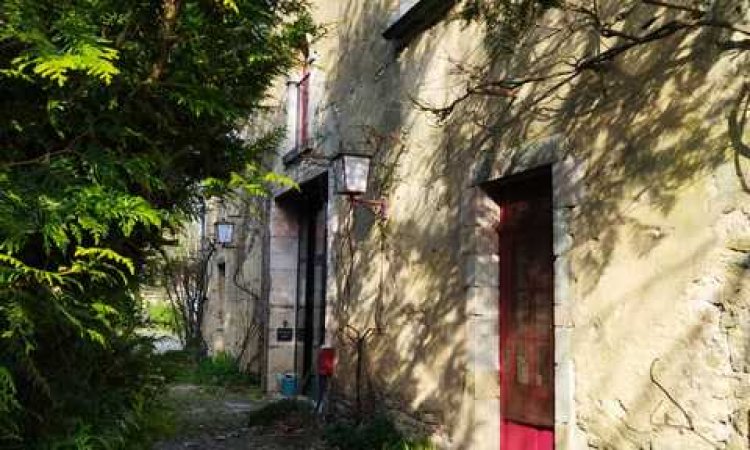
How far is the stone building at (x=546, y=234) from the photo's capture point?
117 inches

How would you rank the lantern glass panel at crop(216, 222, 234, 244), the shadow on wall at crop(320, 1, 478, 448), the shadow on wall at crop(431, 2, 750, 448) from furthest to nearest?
the lantern glass panel at crop(216, 222, 234, 244)
the shadow on wall at crop(320, 1, 478, 448)
the shadow on wall at crop(431, 2, 750, 448)

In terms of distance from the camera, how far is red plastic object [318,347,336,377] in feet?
23.4

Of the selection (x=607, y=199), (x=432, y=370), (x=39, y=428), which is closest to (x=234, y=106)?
(x=39, y=428)

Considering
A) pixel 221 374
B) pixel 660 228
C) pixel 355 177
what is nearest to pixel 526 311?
pixel 660 228

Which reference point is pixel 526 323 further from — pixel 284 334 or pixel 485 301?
pixel 284 334

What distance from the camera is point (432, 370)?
5.22 metres

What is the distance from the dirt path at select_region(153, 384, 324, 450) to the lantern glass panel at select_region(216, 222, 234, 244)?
3157mm

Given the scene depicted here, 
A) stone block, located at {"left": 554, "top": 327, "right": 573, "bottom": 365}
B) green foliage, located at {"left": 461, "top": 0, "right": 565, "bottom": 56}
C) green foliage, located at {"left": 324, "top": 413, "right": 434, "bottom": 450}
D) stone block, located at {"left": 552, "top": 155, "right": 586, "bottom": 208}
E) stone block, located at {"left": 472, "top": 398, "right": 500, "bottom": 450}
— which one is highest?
green foliage, located at {"left": 461, "top": 0, "right": 565, "bottom": 56}

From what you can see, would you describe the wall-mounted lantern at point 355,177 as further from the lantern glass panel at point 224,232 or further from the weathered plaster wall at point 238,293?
the lantern glass panel at point 224,232

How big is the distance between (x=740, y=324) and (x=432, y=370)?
2693 millimetres

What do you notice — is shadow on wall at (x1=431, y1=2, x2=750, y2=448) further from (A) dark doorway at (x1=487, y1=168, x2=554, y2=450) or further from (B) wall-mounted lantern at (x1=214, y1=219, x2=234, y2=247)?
(B) wall-mounted lantern at (x1=214, y1=219, x2=234, y2=247)

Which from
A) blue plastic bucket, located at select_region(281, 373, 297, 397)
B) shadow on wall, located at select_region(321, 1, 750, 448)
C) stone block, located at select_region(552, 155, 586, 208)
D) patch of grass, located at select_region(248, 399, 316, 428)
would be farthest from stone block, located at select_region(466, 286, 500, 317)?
blue plastic bucket, located at select_region(281, 373, 297, 397)

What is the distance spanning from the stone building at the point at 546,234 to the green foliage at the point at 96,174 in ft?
3.98

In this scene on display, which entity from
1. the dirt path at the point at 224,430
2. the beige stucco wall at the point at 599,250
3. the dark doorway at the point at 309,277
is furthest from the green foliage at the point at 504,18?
the dark doorway at the point at 309,277
